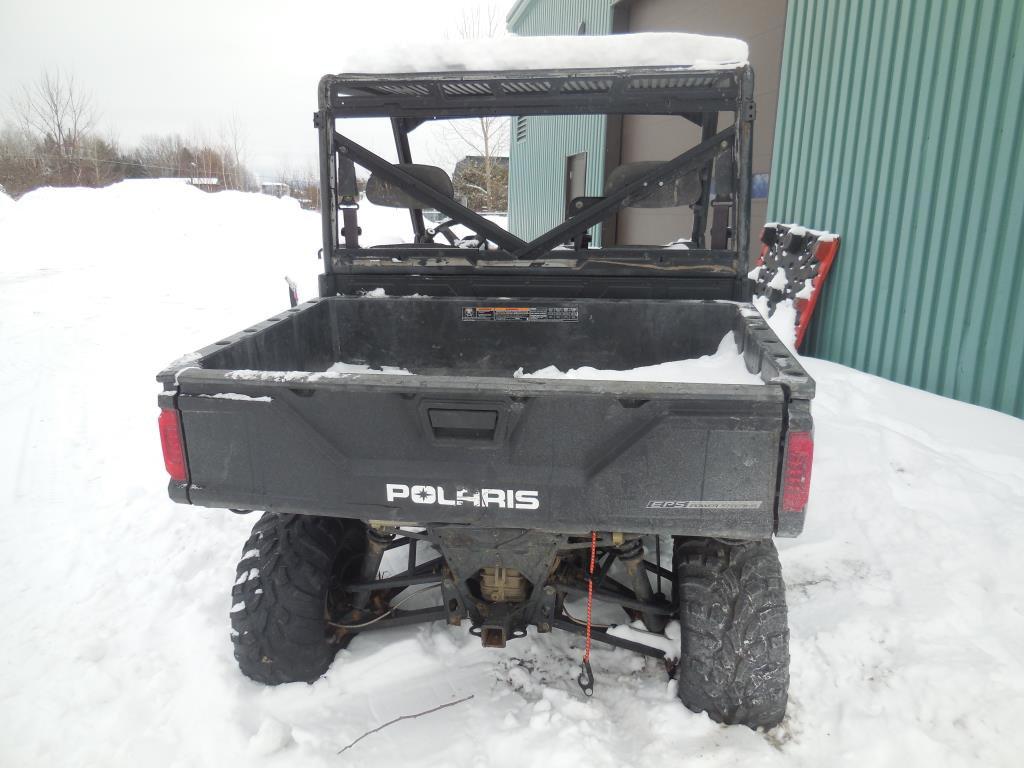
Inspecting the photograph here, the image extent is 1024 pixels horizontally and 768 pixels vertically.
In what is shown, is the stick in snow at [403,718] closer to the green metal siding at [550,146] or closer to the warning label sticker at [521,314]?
the warning label sticker at [521,314]

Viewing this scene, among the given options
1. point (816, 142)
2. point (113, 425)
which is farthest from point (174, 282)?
point (816, 142)

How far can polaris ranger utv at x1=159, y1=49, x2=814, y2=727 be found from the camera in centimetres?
195

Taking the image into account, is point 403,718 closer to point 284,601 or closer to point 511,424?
point 284,601

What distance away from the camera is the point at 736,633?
229 centimetres

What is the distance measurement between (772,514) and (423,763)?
131cm

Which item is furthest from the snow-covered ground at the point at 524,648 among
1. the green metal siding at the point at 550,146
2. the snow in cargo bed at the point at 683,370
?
the green metal siding at the point at 550,146

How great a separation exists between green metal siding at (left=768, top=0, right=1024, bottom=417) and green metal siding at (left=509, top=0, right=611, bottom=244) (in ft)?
18.0

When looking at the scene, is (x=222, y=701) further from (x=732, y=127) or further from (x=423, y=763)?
(x=732, y=127)

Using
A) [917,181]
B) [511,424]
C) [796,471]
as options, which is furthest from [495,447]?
[917,181]

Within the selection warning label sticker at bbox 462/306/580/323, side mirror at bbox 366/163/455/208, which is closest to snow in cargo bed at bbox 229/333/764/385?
warning label sticker at bbox 462/306/580/323

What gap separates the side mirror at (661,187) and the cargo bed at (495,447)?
1.23 meters

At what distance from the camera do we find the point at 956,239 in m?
4.82

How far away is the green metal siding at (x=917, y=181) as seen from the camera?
4.46 metres

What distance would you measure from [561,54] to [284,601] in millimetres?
2373
